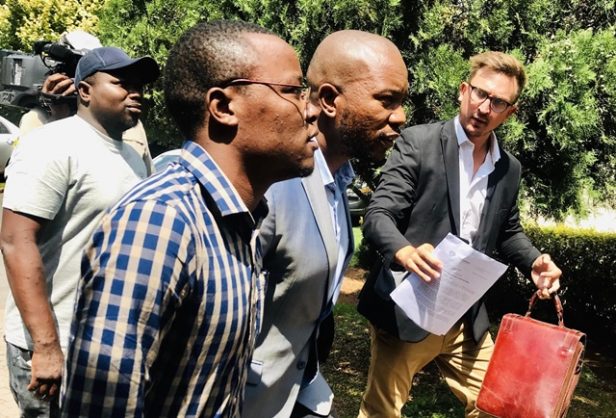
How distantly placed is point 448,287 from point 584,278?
4794 mm

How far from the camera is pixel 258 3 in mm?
5043

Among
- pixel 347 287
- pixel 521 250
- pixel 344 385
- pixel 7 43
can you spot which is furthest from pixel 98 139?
pixel 7 43

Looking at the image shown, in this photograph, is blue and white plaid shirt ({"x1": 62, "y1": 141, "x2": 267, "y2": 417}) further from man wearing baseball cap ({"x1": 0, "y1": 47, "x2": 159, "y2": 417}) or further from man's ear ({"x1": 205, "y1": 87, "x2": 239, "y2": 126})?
man wearing baseball cap ({"x1": 0, "y1": 47, "x2": 159, "y2": 417})

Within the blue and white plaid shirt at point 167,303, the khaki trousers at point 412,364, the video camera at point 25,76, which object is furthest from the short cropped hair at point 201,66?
the video camera at point 25,76

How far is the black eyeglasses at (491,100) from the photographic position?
11.6 ft

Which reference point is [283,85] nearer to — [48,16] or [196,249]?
[196,249]

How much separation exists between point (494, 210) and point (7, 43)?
1945 centimetres

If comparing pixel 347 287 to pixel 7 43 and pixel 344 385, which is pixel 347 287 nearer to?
pixel 344 385

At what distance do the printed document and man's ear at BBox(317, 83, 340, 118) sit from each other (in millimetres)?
807

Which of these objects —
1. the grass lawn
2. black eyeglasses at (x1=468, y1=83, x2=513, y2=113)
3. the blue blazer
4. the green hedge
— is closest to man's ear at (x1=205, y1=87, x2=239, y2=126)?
the blue blazer

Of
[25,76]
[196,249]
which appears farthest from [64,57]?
[196,249]

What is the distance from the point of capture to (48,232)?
271cm

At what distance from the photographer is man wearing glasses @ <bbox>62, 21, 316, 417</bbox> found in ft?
4.26

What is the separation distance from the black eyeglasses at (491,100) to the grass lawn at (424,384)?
2.44 meters
